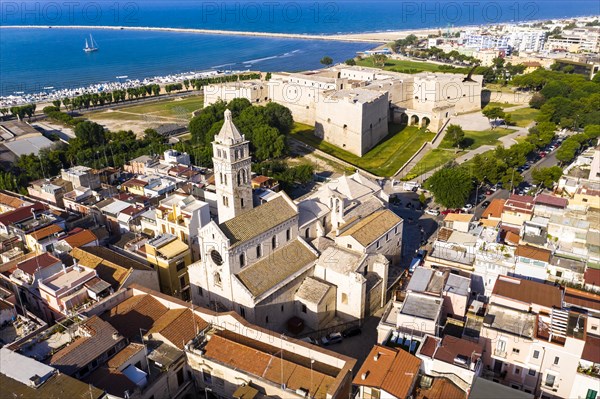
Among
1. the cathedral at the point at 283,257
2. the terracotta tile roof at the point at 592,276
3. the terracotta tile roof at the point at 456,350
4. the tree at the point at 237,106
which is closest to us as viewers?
the terracotta tile roof at the point at 456,350

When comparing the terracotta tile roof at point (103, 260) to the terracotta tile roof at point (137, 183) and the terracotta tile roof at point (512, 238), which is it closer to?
the terracotta tile roof at point (137, 183)

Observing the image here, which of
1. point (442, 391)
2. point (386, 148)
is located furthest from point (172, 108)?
point (442, 391)

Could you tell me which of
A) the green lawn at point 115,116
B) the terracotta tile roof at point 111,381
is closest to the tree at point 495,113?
the green lawn at point 115,116

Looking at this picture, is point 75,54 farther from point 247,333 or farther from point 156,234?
point 247,333

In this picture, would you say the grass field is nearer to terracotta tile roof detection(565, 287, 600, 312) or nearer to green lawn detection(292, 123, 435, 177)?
green lawn detection(292, 123, 435, 177)

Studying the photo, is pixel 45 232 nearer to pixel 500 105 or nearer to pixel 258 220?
pixel 258 220

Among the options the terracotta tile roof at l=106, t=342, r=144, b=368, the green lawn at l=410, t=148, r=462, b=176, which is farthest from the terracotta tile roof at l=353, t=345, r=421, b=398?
the green lawn at l=410, t=148, r=462, b=176
